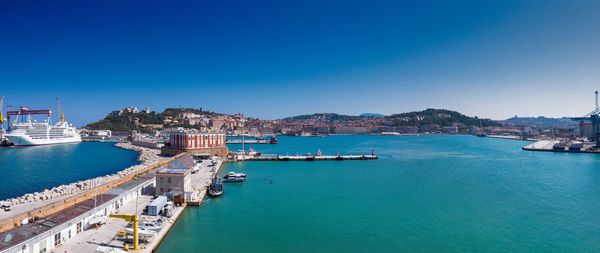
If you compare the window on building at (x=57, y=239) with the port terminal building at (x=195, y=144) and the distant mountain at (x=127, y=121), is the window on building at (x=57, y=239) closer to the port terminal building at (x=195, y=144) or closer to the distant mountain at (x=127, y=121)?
the port terminal building at (x=195, y=144)

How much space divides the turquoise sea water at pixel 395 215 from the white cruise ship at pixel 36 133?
4940cm

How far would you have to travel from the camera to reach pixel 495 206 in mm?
17844

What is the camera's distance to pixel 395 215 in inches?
632

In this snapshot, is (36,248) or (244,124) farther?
(244,124)

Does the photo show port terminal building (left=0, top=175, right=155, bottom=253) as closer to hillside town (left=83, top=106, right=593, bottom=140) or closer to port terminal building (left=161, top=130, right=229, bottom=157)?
port terminal building (left=161, top=130, right=229, bottom=157)

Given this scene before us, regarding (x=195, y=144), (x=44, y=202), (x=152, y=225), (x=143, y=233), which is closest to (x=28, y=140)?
(x=195, y=144)

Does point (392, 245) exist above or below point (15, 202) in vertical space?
below

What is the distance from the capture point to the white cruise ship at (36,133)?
58397mm

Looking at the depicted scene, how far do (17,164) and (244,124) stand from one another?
310 feet

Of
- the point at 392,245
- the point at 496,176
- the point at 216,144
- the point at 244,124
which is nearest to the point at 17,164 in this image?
the point at 216,144

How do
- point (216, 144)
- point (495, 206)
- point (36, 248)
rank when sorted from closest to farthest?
point (36, 248), point (495, 206), point (216, 144)

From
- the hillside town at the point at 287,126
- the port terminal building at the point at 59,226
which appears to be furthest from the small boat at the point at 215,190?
the hillside town at the point at 287,126

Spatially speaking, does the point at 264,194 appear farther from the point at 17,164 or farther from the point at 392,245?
the point at 17,164

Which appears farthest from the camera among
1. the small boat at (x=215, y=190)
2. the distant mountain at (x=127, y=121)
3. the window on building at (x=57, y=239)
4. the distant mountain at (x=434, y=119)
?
the distant mountain at (x=434, y=119)
